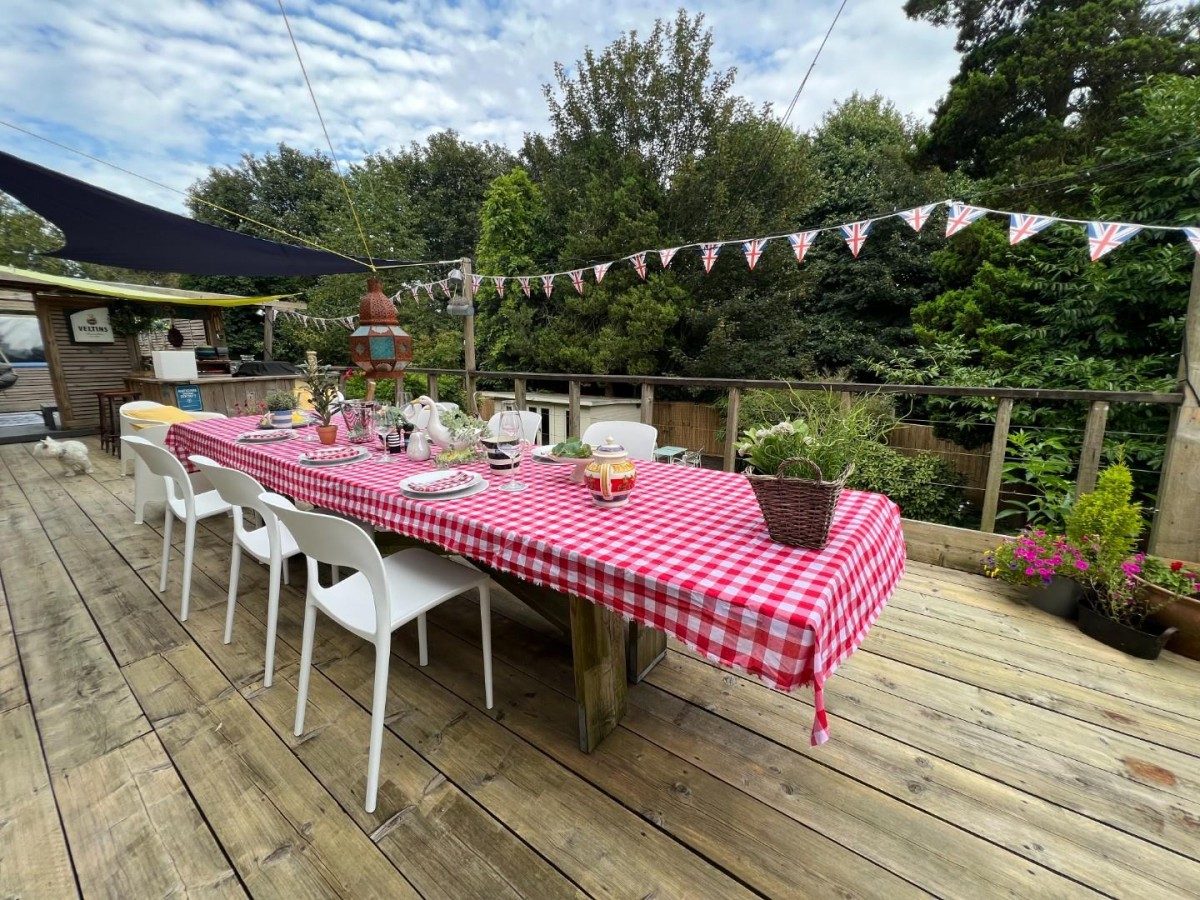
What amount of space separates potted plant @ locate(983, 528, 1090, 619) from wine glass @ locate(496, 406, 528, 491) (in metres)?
2.21

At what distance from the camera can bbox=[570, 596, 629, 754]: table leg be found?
1277 mm

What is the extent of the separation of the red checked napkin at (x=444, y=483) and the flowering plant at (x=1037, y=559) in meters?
2.37

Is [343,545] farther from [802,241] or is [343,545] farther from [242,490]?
[802,241]

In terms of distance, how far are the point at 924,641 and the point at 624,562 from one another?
1.60 m

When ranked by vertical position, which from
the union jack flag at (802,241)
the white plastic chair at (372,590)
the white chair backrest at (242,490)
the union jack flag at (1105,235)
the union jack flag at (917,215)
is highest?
the union jack flag at (917,215)

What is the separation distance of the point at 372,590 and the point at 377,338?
116 cm

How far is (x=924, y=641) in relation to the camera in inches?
74.2

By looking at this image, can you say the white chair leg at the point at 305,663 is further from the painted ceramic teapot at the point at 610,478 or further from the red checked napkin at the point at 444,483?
the painted ceramic teapot at the point at 610,478

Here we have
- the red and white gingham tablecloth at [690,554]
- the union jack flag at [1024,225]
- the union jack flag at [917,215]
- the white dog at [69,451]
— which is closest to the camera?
the red and white gingham tablecloth at [690,554]

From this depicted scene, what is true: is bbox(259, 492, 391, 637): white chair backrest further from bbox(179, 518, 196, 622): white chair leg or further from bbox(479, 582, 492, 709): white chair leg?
bbox(179, 518, 196, 622): white chair leg

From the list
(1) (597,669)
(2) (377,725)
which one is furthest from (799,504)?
(2) (377,725)

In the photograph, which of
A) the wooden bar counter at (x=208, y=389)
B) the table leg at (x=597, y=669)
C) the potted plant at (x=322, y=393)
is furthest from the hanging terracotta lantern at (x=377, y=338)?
the wooden bar counter at (x=208, y=389)

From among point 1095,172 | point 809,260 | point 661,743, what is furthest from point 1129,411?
point 809,260

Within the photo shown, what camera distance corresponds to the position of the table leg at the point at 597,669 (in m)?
1.28
